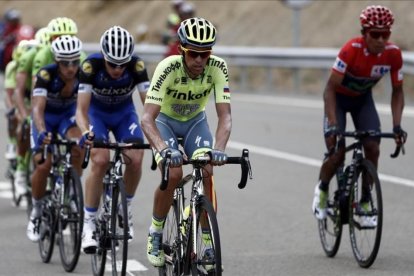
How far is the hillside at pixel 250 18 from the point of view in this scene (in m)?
31.5

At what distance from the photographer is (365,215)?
35.9ft

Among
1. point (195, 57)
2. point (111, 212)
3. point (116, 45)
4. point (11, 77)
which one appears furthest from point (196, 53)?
point (11, 77)

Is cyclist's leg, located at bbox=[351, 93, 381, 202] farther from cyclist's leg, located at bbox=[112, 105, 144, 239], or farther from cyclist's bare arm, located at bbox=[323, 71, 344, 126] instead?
cyclist's leg, located at bbox=[112, 105, 144, 239]

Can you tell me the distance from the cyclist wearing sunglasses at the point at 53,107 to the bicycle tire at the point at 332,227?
7.27ft

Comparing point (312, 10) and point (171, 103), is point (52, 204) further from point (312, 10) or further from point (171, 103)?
point (312, 10)

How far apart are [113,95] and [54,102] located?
1425 millimetres

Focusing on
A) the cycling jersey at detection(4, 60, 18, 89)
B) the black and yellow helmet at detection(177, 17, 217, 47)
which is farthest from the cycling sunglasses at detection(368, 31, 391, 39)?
the cycling jersey at detection(4, 60, 18, 89)

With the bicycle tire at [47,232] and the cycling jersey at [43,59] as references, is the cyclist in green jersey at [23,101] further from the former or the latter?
the bicycle tire at [47,232]

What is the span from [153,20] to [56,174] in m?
28.3

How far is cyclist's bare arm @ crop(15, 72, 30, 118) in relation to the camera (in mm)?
13430

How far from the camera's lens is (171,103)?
384 inches

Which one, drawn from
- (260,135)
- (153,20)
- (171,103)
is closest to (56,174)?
(171,103)

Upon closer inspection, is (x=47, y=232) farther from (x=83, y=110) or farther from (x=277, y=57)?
(x=277, y=57)

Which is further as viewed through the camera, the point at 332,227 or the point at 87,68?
the point at 332,227
